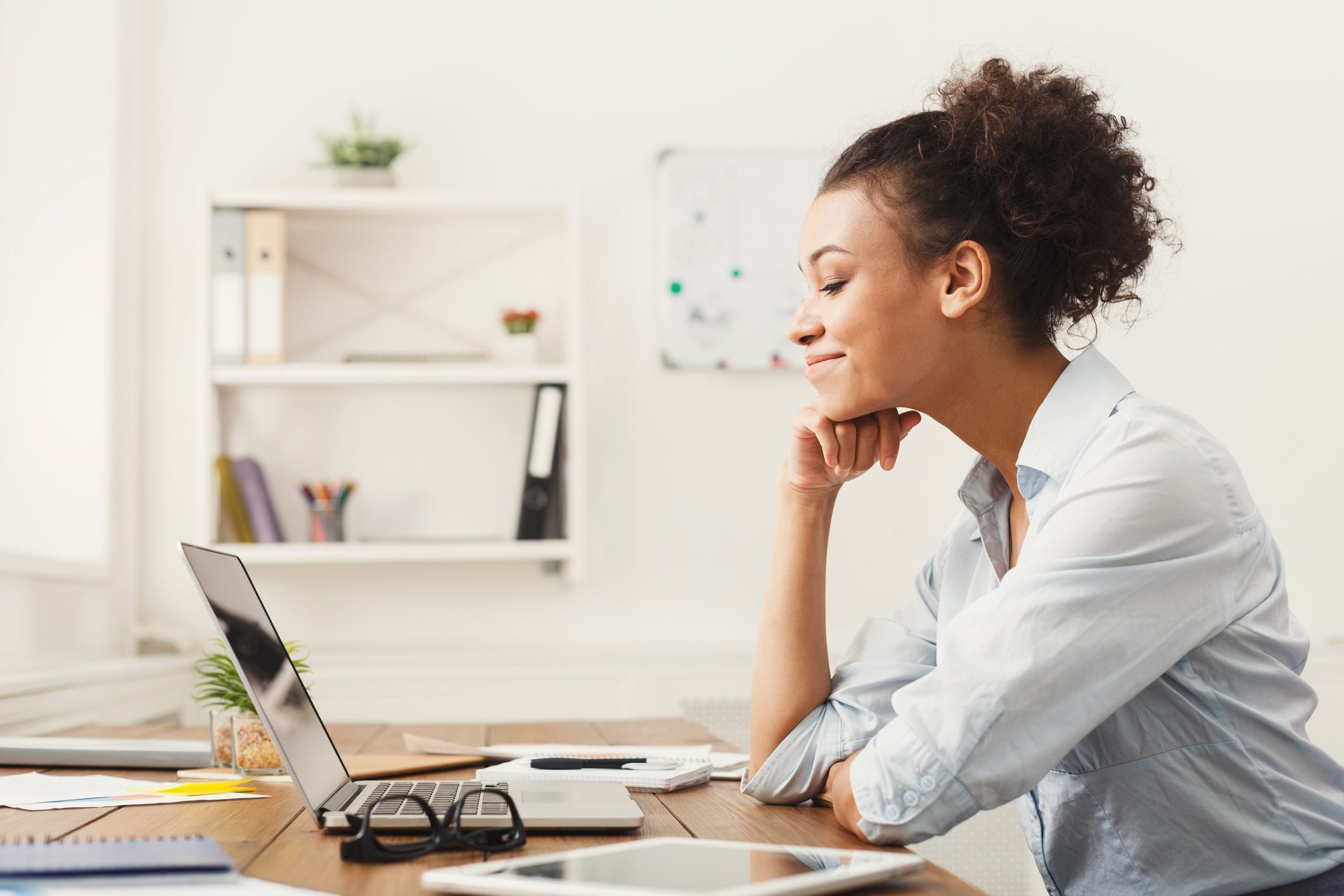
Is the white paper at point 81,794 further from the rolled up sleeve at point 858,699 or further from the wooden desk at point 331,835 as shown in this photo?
the rolled up sleeve at point 858,699

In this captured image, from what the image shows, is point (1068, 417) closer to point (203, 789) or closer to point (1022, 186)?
point (1022, 186)

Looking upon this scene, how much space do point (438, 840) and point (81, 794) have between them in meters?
0.45

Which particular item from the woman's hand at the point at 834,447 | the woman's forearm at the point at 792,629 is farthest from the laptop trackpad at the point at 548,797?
the woman's hand at the point at 834,447

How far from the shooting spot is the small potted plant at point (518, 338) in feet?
8.40

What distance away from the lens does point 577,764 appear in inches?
45.7

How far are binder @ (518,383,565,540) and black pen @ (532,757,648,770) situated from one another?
53.6 inches

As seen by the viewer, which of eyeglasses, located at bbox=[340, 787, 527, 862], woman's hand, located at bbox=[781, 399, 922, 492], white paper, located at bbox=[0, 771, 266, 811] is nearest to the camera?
eyeglasses, located at bbox=[340, 787, 527, 862]

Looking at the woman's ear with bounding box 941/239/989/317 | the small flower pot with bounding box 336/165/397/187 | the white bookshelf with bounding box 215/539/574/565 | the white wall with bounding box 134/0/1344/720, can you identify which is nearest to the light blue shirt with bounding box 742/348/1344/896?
the woman's ear with bounding box 941/239/989/317

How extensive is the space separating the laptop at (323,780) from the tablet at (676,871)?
0.09 metres

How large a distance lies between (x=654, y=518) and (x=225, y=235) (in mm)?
1122

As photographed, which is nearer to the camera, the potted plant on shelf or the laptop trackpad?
the laptop trackpad

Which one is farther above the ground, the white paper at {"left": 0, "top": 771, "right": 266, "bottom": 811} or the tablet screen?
the tablet screen

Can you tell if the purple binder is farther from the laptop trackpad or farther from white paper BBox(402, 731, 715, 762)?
the laptop trackpad

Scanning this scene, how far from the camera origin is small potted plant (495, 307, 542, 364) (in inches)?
101
